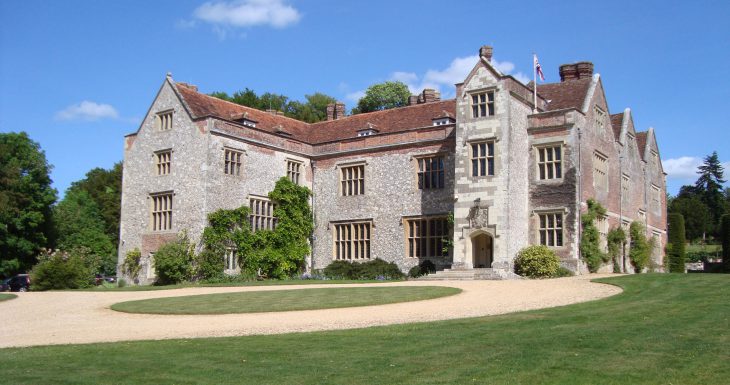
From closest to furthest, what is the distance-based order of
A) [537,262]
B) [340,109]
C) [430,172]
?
[537,262] → [430,172] → [340,109]

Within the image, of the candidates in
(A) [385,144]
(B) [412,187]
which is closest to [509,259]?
(B) [412,187]

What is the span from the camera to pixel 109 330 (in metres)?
14.6

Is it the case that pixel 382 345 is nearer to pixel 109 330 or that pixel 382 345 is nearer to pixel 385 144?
pixel 109 330

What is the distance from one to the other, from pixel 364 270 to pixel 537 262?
7.82m

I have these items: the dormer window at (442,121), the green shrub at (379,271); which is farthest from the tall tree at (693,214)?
the green shrub at (379,271)

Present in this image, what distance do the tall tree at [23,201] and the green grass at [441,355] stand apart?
1107 inches

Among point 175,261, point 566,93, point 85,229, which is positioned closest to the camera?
point 175,261

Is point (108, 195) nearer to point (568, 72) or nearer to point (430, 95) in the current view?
point (430, 95)

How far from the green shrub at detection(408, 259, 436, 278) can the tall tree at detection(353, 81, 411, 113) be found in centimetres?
2935

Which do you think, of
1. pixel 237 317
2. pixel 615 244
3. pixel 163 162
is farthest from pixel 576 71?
pixel 237 317

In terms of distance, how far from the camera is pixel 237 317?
1605 centimetres

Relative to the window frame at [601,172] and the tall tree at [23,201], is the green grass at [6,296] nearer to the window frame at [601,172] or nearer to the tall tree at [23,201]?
the tall tree at [23,201]

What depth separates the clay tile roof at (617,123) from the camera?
33819mm

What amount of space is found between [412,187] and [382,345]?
20.4m
